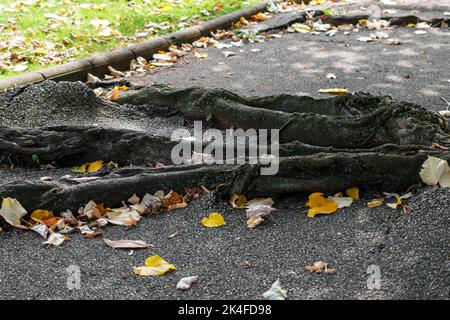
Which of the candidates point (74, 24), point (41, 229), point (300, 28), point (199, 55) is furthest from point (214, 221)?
point (300, 28)

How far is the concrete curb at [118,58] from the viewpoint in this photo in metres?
6.10

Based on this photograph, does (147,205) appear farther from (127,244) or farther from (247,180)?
(247,180)

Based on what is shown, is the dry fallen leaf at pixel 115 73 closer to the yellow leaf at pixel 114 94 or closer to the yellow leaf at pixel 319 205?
the yellow leaf at pixel 114 94

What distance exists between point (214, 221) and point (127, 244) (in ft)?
1.61

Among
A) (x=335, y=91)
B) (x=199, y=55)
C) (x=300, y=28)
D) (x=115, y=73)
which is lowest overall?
(x=300, y=28)

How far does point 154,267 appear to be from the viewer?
3.25 metres

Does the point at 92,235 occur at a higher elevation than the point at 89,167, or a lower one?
higher

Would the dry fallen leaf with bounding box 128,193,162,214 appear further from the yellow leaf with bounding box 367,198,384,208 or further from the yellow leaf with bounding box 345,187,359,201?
the yellow leaf with bounding box 367,198,384,208

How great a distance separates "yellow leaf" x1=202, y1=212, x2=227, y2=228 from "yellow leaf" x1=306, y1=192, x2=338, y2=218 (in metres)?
0.47

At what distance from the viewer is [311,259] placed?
3.22 m

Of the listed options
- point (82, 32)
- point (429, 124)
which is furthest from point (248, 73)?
point (429, 124)

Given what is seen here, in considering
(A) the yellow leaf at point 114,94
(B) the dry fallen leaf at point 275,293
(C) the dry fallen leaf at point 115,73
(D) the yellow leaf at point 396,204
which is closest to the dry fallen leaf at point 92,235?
(B) the dry fallen leaf at point 275,293

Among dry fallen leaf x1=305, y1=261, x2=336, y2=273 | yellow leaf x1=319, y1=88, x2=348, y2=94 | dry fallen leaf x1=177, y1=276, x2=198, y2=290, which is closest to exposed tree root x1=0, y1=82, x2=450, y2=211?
dry fallen leaf x1=305, y1=261, x2=336, y2=273

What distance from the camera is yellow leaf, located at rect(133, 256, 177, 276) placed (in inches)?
126
